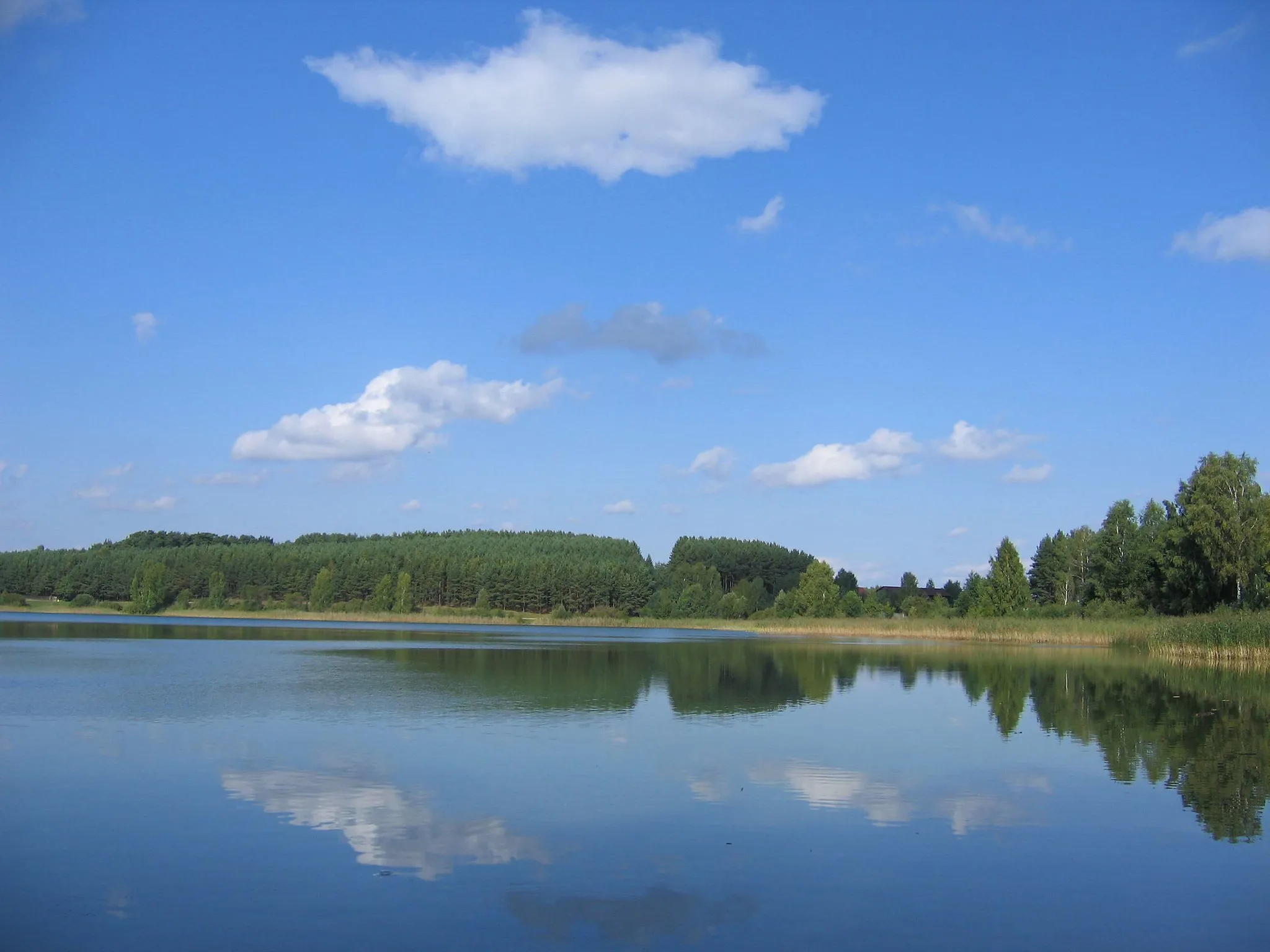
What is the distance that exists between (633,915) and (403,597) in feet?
327

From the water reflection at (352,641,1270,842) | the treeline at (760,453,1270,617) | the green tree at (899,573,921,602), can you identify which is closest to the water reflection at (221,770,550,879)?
the water reflection at (352,641,1270,842)

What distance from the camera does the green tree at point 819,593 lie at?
8412 cm

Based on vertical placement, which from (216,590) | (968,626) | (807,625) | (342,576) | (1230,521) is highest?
(1230,521)

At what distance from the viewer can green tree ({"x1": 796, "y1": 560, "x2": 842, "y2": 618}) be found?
3312 inches

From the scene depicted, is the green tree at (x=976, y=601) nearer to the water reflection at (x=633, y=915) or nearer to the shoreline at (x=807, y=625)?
the shoreline at (x=807, y=625)

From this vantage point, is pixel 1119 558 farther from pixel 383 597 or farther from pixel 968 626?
pixel 383 597

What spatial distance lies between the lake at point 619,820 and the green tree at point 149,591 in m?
85.4

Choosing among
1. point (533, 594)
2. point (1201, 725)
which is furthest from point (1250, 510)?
point (533, 594)

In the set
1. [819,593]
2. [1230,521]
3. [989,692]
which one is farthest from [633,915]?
[819,593]

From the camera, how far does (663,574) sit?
129875 millimetres

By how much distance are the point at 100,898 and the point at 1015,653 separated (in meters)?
43.3

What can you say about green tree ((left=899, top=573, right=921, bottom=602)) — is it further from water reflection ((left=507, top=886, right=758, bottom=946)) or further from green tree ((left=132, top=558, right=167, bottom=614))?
water reflection ((left=507, top=886, right=758, bottom=946))

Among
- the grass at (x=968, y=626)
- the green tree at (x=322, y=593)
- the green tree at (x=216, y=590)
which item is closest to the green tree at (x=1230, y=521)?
the grass at (x=968, y=626)

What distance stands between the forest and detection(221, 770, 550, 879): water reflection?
47.5 meters
